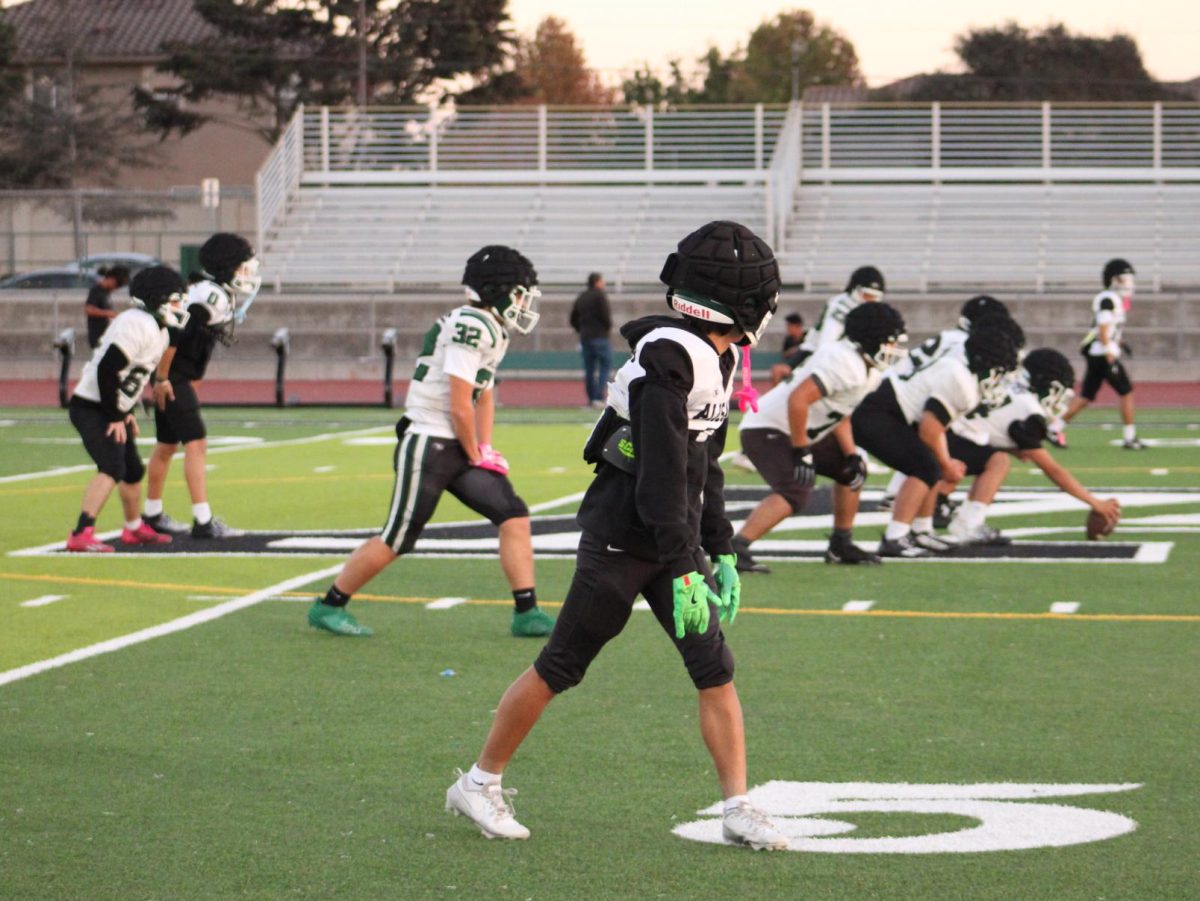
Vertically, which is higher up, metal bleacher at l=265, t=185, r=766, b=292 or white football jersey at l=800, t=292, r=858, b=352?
metal bleacher at l=265, t=185, r=766, b=292

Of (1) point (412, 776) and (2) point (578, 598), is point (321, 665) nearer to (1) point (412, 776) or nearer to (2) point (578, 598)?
(1) point (412, 776)

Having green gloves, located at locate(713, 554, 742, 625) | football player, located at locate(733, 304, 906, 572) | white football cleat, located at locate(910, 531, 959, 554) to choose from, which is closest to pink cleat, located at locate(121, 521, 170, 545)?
football player, located at locate(733, 304, 906, 572)

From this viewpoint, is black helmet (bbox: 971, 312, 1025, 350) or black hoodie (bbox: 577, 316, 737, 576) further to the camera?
black helmet (bbox: 971, 312, 1025, 350)

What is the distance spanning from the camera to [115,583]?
1033cm

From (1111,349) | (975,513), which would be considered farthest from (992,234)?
(975,513)

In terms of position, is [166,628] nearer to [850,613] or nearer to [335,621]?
[335,621]

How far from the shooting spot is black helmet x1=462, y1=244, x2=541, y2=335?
28.0 feet

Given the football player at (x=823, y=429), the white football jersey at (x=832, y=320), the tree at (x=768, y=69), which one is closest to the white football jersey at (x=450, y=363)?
the football player at (x=823, y=429)

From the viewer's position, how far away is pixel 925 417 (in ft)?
37.1

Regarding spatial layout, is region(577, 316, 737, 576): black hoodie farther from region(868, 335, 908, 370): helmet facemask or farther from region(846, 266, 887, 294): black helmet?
region(846, 266, 887, 294): black helmet

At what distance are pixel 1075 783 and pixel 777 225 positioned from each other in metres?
29.6

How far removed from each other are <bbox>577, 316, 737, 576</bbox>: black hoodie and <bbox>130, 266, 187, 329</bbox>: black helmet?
6.52 meters

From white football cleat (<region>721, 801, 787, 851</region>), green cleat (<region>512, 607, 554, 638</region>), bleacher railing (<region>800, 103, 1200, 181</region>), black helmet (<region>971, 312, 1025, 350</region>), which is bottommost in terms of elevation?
green cleat (<region>512, 607, 554, 638</region>)

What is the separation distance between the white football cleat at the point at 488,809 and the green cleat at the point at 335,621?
129 inches
